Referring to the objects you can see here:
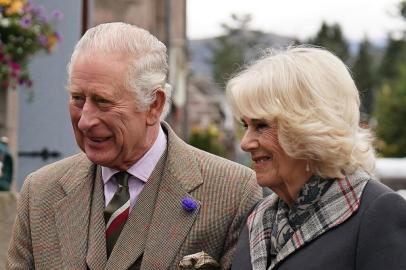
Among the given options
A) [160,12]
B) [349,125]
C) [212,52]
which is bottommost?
[212,52]

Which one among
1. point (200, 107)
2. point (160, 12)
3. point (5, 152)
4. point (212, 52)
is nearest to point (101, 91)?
point (5, 152)

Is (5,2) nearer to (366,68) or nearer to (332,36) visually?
(366,68)

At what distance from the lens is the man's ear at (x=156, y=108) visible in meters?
3.99

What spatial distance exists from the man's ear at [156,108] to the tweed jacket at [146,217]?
6.3 inches

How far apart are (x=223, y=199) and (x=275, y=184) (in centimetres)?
44

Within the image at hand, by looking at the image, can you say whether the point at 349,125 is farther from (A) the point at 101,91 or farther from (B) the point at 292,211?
(A) the point at 101,91

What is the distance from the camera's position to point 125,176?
404 centimetres

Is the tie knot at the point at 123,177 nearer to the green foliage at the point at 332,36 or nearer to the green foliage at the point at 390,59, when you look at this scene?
the green foliage at the point at 390,59

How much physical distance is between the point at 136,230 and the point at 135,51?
0.58 metres

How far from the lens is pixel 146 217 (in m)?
4.00

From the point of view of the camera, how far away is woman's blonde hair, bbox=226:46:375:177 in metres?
3.54

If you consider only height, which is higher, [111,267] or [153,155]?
[153,155]

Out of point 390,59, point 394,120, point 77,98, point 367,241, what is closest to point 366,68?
point 390,59

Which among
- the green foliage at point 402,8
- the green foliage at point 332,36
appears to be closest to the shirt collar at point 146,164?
the green foliage at point 402,8
